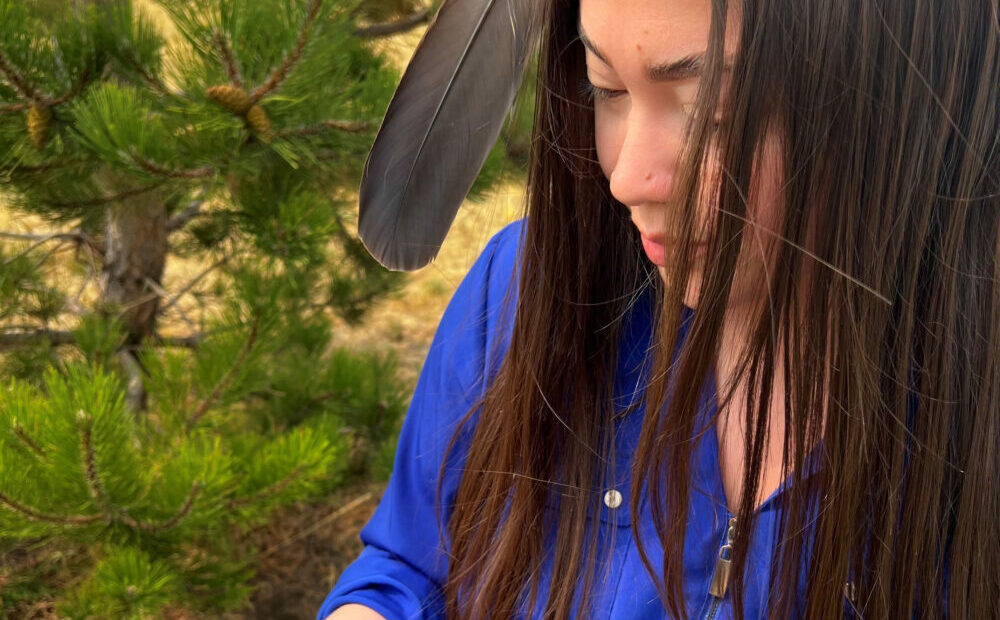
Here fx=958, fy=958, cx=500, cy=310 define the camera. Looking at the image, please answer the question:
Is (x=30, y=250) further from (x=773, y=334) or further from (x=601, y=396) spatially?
(x=773, y=334)

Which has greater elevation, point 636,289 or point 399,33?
point 399,33

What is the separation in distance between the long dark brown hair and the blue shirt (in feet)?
0.07

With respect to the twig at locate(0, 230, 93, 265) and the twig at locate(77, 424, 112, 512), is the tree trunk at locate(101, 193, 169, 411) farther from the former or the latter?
the twig at locate(77, 424, 112, 512)

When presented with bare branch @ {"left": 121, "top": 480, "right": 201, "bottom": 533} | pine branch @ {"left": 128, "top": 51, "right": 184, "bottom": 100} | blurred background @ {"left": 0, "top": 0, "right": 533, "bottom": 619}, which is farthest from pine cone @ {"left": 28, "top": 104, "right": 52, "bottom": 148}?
bare branch @ {"left": 121, "top": 480, "right": 201, "bottom": 533}

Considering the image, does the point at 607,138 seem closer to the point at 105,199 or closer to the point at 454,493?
the point at 454,493

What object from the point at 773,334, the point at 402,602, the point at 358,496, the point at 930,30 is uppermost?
the point at 930,30

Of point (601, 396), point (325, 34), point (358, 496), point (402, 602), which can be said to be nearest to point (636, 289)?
point (601, 396)

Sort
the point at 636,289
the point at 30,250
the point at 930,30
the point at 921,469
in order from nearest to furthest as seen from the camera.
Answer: the point at 930,30
the point at 921,469
the point at 636,289
the point at 30,250

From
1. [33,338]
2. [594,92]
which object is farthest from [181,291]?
[594,92]

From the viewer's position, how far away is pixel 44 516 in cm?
107

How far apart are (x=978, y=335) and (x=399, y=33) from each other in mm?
1112

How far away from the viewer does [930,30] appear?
23.2 inches

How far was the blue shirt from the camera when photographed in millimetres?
778

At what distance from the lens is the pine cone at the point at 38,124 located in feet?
3.55
